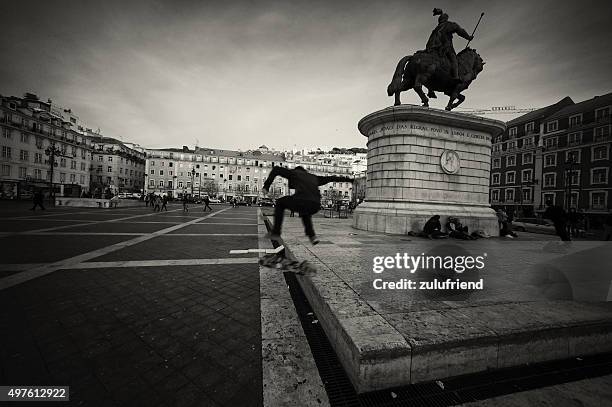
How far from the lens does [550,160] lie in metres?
39.8

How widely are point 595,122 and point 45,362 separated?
54.0 meters

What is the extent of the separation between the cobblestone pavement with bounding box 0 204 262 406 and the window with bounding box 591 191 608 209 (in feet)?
159

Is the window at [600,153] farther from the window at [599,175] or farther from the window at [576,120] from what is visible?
the window at [576,120]

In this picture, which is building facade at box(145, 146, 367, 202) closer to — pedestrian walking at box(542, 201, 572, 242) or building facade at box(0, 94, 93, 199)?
building facade at box(0, 94, 93, 199)

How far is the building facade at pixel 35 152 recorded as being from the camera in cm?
4075

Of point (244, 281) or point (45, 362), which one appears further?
point (244, 281)

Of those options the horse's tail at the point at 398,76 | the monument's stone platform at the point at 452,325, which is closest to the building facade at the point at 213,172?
the horse's tail at the point at 398,76

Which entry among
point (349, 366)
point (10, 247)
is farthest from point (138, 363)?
point (10, 247)

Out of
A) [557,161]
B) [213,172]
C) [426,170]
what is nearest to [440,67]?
[426,170]

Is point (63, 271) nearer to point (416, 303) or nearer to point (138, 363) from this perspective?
point (138, 363)

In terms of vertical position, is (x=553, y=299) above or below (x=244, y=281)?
above

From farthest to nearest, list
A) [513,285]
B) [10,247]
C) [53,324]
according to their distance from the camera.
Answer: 1. [10,247]
2. [513,285]
3. [53,324]

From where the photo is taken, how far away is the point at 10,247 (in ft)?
21.8

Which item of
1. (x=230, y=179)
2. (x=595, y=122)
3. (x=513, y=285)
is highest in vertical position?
(x=595, y=122)
